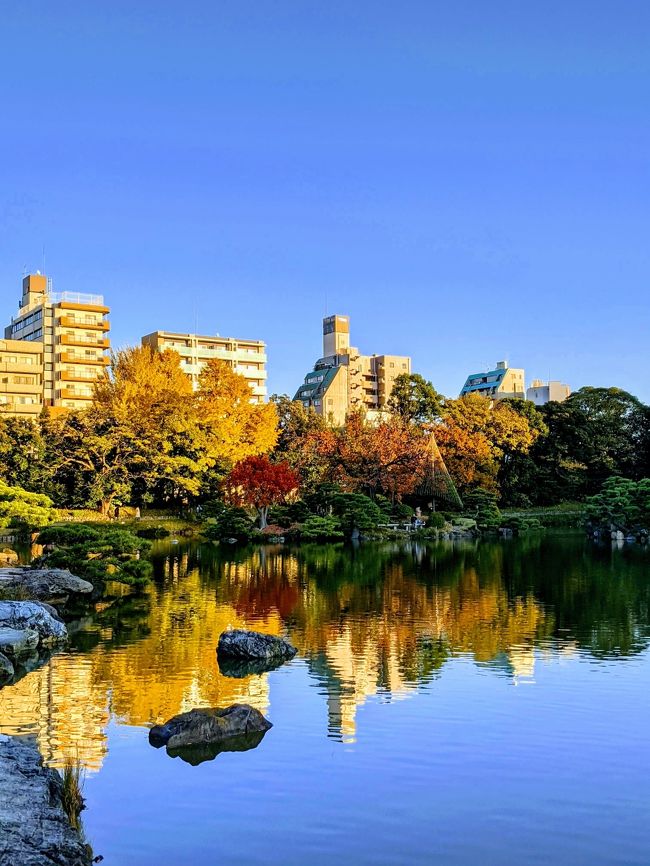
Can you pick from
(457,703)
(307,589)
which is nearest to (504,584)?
(307,589)

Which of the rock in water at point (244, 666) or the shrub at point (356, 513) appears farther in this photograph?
the shrub at point (356, 513)

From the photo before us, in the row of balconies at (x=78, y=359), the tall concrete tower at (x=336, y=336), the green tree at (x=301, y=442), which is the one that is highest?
the tall concrete tower at (x=336, y=336)

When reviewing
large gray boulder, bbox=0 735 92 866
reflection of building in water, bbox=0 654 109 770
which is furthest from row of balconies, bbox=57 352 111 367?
large gray boulder, bbox=0 735 92 866

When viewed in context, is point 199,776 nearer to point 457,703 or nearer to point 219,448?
point 457,703

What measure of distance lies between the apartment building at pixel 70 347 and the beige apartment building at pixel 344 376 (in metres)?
24.2

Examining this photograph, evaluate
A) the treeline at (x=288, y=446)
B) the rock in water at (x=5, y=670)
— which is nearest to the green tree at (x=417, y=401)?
the treeline at (x=288, y=446)

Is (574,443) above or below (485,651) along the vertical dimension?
above

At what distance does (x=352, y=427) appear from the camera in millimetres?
48844

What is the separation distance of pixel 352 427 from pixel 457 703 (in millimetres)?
38074

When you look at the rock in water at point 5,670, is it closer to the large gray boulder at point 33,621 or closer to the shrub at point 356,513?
the large gray boulder at point 33,621

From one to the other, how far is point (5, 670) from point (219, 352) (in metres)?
68.4

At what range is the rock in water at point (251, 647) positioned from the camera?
13.4m

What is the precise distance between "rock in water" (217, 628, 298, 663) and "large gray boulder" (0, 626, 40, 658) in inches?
115

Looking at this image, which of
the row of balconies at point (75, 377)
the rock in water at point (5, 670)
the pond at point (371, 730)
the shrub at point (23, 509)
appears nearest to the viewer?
the pond at point (371, 730)
